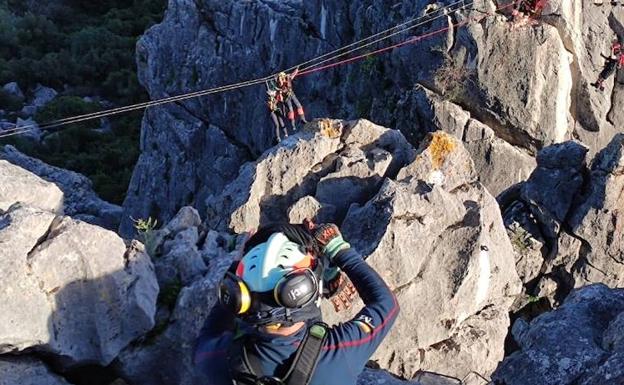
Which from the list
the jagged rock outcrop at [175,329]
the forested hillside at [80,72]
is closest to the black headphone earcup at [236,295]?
the jagged rock outcrop at [175,329]

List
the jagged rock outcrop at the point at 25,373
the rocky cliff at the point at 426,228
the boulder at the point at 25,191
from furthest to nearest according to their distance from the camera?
the boulder at the point at 25,191
the rocky cliff at the point at 426,228
the jagged rock outcrop at the point at 25,373

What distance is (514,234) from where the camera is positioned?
16.6 m

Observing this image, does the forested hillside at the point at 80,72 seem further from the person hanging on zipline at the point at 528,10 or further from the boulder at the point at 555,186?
the boulder at the point at 555,186

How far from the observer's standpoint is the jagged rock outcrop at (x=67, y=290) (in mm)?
7180

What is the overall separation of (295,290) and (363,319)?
63cm

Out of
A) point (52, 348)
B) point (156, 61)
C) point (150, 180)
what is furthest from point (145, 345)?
point (156, 61)

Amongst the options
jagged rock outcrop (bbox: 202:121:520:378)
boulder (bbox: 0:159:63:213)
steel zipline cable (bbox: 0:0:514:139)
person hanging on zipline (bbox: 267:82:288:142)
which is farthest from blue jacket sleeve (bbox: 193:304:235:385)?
person hanging on zipline (bbox: 267:82:288:142)

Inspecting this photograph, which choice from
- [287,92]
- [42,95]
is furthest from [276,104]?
[42,95]

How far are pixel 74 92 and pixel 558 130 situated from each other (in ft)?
147

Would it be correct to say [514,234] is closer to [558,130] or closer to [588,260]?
[588,260]

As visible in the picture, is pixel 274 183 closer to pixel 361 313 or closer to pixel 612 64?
pixel 361 313

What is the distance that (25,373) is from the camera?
7.15m

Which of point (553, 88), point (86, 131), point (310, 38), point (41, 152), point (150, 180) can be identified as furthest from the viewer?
point (86, 131)

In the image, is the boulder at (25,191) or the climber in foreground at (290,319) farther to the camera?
the boulder at (25,191)
